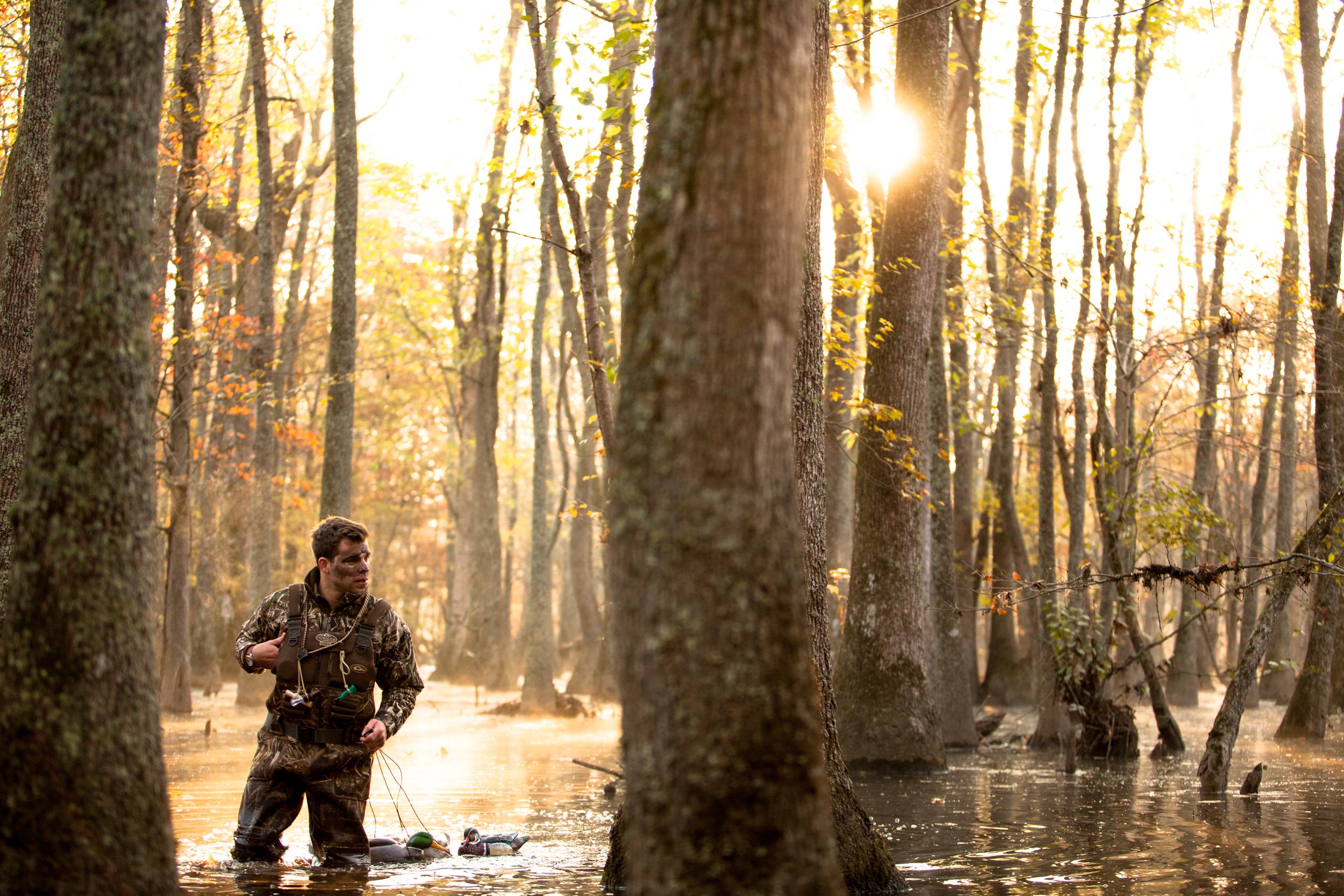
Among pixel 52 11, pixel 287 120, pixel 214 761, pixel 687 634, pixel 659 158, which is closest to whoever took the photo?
pixel 687 634

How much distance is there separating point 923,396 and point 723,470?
9.66 m

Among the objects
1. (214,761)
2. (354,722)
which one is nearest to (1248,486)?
(214,761)

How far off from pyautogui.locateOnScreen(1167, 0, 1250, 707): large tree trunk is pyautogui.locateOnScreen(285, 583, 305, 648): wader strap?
10.4m

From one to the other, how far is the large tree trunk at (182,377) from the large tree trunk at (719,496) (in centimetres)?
1447

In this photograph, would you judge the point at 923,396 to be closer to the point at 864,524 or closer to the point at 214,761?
the point at 864,524

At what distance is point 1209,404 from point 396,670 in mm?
12157

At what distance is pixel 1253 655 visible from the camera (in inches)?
360

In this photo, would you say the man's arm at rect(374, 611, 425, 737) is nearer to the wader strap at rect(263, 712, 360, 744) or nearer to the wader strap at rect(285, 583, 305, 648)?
the wader strap at rect(263, 712, 360, 744)

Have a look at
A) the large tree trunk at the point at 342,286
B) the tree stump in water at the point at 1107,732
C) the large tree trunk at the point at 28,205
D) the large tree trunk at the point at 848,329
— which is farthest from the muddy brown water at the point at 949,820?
the large tree trunk at the point at 848,329

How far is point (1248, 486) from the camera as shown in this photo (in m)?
39.7

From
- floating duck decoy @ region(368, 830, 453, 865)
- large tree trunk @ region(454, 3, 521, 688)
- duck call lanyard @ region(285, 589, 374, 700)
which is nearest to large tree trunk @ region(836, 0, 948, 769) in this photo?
floating duck decoy @ region(368, 830, 453, 865)

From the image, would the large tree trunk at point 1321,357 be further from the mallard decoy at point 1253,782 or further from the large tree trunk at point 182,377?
the large tree trunk at point 182,377

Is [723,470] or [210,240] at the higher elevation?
[210,240]

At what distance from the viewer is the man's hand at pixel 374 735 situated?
610 centimetres
